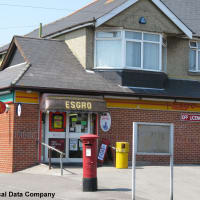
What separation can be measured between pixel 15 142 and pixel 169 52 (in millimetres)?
8663

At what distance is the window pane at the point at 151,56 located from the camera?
71.4 ft

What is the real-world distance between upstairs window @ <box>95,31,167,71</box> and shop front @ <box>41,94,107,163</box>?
2593mm

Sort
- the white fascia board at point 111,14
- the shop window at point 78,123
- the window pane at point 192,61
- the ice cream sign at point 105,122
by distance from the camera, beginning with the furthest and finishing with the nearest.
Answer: the window pane at point 192,61 < the white fascia board at point 111,14 < the ice cream sign at point 105,122 < the shop window at point 78,123

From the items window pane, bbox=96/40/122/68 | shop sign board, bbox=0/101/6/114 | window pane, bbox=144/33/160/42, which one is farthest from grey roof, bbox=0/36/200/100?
window pane, bbox=144/33/160/42

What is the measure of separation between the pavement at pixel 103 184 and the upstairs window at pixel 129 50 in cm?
487

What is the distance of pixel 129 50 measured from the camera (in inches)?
840

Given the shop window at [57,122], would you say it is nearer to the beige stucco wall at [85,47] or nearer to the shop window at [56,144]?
the shop window at [56,144]

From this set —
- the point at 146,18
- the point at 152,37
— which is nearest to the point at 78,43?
the point at 146,18

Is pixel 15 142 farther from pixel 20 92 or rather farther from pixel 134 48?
pixel 134 48

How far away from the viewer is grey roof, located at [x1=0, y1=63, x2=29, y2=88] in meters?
18.5

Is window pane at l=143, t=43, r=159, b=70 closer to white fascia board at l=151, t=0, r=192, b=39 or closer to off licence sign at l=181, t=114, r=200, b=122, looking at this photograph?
white fascia board at l=151, t=0, r=192, b=39

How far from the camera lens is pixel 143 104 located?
824 inches

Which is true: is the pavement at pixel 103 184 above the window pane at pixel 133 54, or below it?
below

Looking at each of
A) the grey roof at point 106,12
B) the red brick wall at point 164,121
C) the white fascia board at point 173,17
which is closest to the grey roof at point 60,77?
the red brick wall at point 164,121
